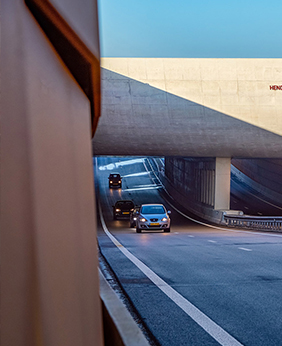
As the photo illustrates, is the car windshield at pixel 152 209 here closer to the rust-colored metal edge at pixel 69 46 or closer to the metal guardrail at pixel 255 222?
the metal guardrail at pixel 255 222

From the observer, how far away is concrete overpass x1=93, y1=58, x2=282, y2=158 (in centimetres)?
3712

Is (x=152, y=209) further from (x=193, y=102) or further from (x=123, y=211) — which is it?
(x=123, y=211)

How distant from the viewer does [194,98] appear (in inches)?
1470

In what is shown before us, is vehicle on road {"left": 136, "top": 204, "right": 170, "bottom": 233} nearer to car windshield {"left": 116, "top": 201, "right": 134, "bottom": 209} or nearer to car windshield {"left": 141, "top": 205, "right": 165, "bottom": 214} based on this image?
car windshield {"left": 141, "top": 205, "right": 165, "bottom": 214}

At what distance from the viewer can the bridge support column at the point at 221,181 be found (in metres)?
42.8

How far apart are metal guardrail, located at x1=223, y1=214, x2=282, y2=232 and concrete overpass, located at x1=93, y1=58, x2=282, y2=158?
20.7 ft

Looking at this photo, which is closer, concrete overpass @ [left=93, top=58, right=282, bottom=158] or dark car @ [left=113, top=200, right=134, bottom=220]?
concrete overpass @ [left=93, top=58, right=282, bottom=158]

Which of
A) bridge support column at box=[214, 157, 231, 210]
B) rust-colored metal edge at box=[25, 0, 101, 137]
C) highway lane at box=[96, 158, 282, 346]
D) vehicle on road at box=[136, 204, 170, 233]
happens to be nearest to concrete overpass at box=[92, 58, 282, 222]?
bridge support column at box=[214, 157, 231, 210]

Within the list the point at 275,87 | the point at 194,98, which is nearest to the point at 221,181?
the point at 194,98

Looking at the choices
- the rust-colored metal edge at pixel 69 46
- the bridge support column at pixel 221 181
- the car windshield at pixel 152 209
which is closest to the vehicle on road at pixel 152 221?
the car windshield at pixel 152 209

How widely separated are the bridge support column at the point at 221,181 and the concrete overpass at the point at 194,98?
4.18 meters

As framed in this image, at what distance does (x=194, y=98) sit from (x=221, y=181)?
8644mm

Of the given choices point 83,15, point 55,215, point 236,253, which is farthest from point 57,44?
point 236,253

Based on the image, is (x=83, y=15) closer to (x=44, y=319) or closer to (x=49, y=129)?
(x=49, y=129)
